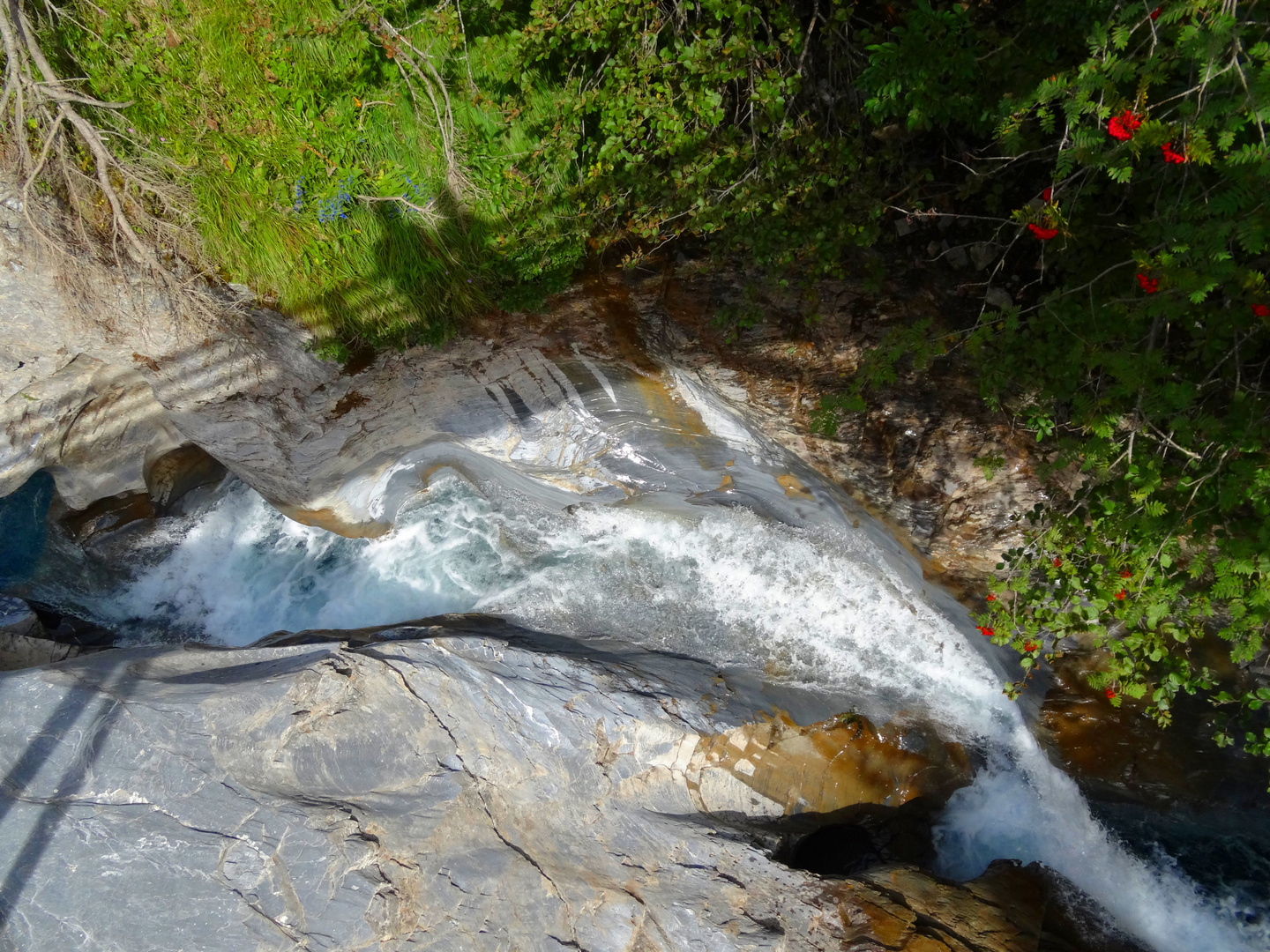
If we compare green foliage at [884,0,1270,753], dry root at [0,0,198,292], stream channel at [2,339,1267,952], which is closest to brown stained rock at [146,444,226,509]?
stream channel at [2,339,1267,952]

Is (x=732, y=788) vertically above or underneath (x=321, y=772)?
underneath

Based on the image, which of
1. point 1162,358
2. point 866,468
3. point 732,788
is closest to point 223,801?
point 732,788

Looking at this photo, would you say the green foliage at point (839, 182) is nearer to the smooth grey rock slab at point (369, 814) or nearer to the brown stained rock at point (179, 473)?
the smooth grey rock slab at point (369, 814)

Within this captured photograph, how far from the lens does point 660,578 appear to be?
5688 millimetres

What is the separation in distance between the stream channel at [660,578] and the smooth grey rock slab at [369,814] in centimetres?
135

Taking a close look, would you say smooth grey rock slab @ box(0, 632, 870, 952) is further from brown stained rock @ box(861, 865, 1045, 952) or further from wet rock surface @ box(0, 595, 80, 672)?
wet rock surface @ box(0, 595, 80, 672)

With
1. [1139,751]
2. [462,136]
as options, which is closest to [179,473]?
[462,136]

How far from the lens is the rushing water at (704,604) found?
4.86 meters

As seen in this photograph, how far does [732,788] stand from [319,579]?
4300 millimetres

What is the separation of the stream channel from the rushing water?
2 centimetres

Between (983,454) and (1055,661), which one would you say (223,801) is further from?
(1055,661)

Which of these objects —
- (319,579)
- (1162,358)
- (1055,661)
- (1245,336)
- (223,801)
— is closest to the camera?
(1245,336)

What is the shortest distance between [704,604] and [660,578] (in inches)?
17.1

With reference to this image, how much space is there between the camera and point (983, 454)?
4.09 m
